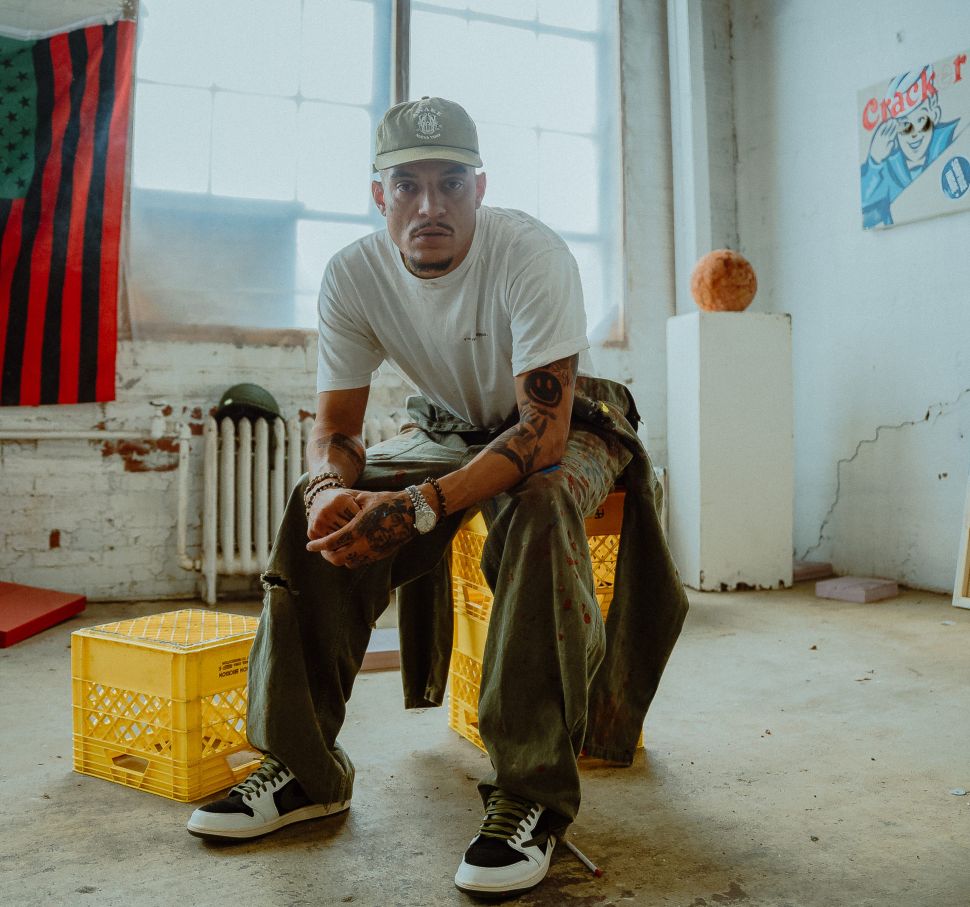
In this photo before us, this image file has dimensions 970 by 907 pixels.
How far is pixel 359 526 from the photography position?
1406 millimetres

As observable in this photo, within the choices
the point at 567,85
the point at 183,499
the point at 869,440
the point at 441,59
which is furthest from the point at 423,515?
the point at 567,85

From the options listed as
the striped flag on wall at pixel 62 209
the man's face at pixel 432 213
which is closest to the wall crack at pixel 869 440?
the man's face at pixel 432 213

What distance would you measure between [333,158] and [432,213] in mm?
2645

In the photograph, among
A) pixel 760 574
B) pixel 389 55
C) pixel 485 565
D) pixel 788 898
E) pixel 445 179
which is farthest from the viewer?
pixel 389 55

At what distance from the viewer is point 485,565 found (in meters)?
1.45

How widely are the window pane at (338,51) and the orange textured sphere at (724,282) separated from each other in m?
1.79

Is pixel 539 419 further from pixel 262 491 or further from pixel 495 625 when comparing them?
pixel 262 491

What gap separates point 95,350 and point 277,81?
1489 mm

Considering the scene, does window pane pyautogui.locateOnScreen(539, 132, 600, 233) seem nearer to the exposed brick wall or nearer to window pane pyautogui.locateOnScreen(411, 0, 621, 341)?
window pane pyautogui.locateOnScreen(411, 0, 621, 341)

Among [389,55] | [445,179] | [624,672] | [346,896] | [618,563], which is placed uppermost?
[389,55]

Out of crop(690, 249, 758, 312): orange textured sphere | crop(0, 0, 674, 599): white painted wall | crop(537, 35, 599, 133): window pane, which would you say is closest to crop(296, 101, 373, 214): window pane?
crop(0, 0, 674, 599): white painted wall

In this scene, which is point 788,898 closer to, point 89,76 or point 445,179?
point 445,179

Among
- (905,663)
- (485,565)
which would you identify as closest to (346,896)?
(485,565)

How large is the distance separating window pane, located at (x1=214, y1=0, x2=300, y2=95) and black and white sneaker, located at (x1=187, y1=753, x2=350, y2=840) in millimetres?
3303
